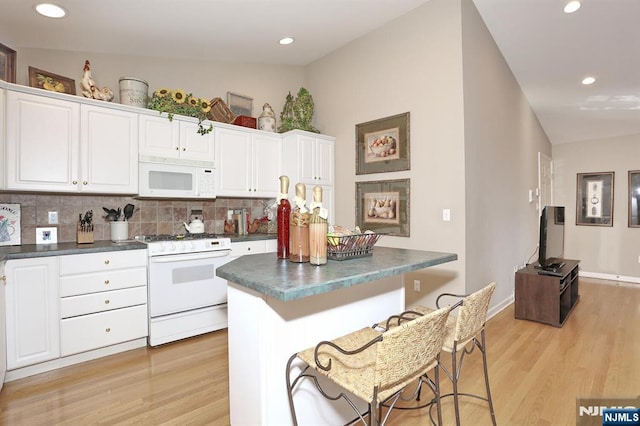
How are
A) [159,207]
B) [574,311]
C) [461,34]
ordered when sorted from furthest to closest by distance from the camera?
[574,311] < [159,207] < [461,34]

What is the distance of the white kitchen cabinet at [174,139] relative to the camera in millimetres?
3104

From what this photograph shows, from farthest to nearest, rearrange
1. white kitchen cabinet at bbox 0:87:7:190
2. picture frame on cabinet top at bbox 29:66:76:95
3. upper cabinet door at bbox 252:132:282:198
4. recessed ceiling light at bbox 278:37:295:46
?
upper cabinet door at bbox 252:132:282:198 < recessed ceiling light at bbox 278:37:295:46 < picture frame on cabinet top at bbox 29:66:76:95 < white kitchen cabinet at bbox 0:87:7:190

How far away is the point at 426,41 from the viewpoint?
10.9ft

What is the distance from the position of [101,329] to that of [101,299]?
0.80ft

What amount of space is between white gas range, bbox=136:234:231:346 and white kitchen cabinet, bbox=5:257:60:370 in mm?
662

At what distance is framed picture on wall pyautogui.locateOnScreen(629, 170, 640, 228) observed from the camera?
5367mm

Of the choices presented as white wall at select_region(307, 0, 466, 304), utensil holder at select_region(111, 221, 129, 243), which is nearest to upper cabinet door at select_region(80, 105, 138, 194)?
utensil holder at select_region(111, 221, 129, 243)

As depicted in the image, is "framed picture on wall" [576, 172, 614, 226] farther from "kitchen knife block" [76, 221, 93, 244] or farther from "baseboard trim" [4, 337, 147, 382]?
"kitchen knife block" [76, 221, 93, 244]

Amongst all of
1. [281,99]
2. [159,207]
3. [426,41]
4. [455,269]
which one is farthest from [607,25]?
[159,207]

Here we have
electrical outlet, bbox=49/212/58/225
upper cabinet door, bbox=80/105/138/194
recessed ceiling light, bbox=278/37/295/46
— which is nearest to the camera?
upper cabinet door, bbox=80/105/138/194

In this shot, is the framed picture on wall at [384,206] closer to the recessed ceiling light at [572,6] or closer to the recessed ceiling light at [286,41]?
the recessed ceiling light at [286,41]

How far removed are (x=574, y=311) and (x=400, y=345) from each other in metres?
4.00

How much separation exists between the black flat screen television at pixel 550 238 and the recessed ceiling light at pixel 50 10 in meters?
4.75

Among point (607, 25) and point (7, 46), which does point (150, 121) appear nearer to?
point (7, 46)
